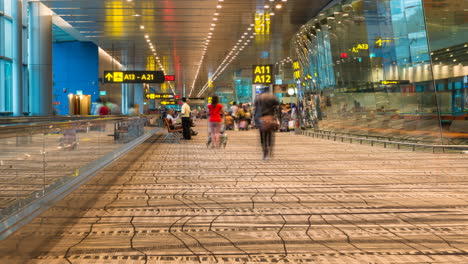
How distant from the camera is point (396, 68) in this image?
18000 millimetres

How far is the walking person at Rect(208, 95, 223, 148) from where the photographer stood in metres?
17.1

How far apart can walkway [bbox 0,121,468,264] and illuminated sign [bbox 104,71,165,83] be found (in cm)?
2262

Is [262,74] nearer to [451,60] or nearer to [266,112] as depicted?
[451,60]

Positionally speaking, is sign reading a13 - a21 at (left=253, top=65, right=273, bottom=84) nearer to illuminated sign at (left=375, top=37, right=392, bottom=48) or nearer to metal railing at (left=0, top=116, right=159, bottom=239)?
illuminated sign at (left=375, top=37, right=392, bottom=48)

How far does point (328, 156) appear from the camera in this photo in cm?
1473

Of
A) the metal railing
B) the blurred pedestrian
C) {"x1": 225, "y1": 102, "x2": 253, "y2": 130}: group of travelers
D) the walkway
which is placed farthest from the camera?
{"x1": 225, "y1": 102, "x2": 253, "y2": 130}: group of travelers

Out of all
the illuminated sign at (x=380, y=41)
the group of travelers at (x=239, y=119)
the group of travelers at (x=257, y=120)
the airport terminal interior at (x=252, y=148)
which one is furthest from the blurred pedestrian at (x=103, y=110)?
the illuminated sign at (x=380, y=41)

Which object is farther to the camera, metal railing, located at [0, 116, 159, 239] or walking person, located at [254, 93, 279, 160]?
walking person, located at [254, 93, 279, 160]

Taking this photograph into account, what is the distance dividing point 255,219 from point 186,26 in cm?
2085

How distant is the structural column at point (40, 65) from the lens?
23672 mm

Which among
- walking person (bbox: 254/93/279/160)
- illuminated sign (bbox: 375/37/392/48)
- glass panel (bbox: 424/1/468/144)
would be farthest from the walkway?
illuminated sign (bbox: 375/37/392/48)

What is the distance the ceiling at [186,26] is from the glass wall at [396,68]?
2241mm

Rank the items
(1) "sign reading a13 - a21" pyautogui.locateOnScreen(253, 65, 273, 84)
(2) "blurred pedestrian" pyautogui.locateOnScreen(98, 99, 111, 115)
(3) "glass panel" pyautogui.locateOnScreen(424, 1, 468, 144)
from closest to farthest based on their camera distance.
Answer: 1. (3) "glass panel" pyautogui.locateOnScreen(424, 1, 468, 144)
2. (2) "blurred pedestrian" pyautogui.locateOnScreen(98, 99, 111, 115)
3. (1) "sign reading a13 - a21" pyautogui.locateOnScreen(253, 65, 273, 84)

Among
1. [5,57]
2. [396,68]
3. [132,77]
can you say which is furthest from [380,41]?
[132,77]
